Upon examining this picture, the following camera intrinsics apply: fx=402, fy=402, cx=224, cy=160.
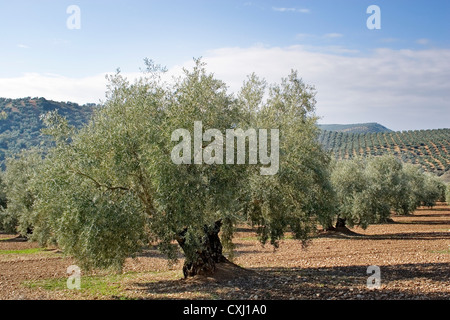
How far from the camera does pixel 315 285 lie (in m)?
14.9

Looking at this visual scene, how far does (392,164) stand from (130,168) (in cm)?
4208

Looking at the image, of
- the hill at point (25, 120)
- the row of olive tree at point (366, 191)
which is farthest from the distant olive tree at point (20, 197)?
the hill at point (25, 120)

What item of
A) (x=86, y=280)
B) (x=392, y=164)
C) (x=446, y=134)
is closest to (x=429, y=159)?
(x=446, y=134)

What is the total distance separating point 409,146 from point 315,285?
401ft

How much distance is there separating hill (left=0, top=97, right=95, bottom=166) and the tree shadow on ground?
291 ft

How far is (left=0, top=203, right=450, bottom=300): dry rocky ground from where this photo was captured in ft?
45.2

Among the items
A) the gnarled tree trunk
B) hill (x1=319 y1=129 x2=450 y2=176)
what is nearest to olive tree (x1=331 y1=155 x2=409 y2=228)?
the gnarled tree trunk

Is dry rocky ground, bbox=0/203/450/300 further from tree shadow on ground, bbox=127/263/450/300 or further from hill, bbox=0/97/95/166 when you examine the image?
hill, bbox=0/97/95/166

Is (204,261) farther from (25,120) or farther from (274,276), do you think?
(25,120)

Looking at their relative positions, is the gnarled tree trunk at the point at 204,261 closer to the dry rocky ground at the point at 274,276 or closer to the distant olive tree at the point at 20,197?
the dry rocky ground at the point at 274,276

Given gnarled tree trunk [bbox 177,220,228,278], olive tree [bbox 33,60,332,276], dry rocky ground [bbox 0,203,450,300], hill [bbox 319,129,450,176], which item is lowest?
dry rocky ground [bbox 0,203,450,300]

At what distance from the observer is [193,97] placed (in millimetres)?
13719
